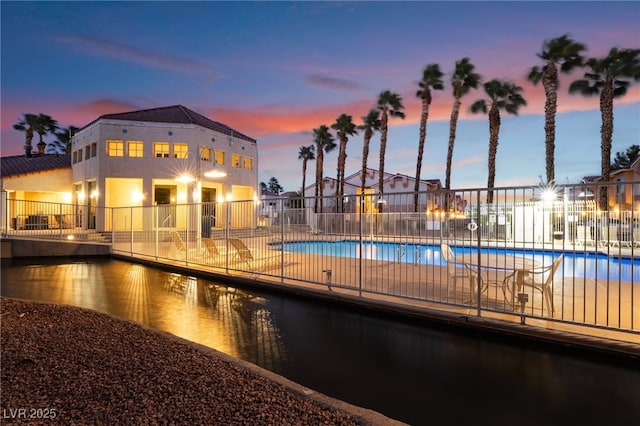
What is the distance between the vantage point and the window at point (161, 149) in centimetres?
2408

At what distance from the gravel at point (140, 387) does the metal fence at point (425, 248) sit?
3053 mm

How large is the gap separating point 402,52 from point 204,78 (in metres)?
13.4

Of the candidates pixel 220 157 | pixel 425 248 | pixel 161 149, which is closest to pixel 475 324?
pixel 425 248

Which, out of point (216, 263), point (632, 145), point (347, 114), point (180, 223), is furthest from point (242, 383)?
point (632, 145)

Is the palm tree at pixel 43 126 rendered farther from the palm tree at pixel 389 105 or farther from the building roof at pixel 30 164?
the palm tree at pixel 389 105

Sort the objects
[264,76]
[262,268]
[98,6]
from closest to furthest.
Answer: [262,268], [98,6], [264,76]

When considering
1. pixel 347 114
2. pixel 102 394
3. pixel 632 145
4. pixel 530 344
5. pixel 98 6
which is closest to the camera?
pixel 102 394

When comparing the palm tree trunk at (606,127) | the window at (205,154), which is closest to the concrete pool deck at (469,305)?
the window at (205,154)

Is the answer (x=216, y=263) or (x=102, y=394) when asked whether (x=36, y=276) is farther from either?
(x=102, y=394)

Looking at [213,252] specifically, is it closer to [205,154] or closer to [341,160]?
[205,154]

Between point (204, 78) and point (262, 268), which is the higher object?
point (204, 78)

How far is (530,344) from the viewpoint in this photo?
4.96 metres

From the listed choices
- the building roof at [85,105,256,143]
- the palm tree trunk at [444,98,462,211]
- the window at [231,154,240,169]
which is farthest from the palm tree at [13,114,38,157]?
the palm tree trunk at [444,98,462,211]

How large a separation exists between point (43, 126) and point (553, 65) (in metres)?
48.0
